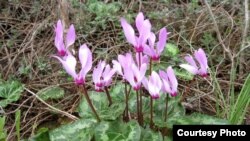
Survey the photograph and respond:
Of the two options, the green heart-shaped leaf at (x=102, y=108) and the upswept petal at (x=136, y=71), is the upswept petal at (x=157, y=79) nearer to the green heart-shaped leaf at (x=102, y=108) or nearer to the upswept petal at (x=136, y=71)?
the upswept petal at (x=136, y=71)

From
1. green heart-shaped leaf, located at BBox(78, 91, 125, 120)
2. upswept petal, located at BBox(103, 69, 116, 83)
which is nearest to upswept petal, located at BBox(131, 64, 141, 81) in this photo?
upswept petal, located at BBox(103, 69, 116, 83)

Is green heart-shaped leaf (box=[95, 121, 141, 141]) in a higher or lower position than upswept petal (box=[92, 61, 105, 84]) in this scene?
lower

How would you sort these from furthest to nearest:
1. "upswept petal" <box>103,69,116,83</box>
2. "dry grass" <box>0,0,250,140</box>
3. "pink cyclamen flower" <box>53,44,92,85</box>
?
"dry grass" <box>0,0,250,140</box> < "upswept petal" <box>103,69,116,83</box> < "pink cyclamen flower" <box>53,44,92,85</box>

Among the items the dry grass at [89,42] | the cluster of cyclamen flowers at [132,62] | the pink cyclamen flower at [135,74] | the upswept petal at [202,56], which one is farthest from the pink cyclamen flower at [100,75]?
the dry grass at [89,42]

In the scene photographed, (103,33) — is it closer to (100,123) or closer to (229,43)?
(229,43)

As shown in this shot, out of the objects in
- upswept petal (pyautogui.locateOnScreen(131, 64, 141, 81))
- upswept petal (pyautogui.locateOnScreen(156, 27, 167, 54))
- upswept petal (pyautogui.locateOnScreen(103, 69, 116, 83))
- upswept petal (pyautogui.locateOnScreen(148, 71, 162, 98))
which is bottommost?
upswept petal (pyautogui.locateOnScreen(148, 71, 162, 98))

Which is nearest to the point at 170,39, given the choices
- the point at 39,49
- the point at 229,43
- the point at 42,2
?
the point at 229,43

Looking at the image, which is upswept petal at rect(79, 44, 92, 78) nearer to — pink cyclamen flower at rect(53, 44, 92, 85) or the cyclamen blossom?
pink cyclamen flower at rect(53, 44, 92, 85)

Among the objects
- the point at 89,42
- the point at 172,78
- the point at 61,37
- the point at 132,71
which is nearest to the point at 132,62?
the point at 132,71
